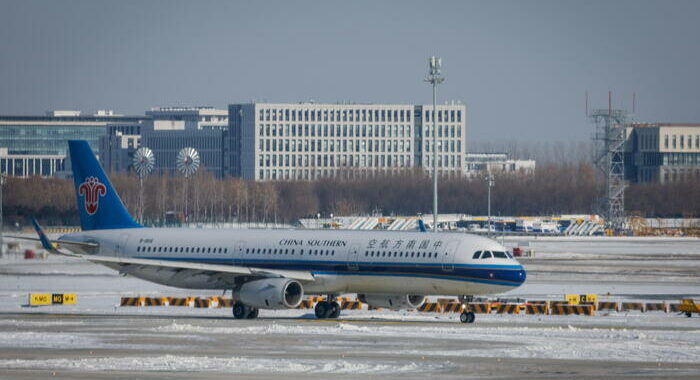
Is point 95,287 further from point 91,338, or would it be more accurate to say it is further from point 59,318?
point 91,338

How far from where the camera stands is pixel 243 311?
56375 millimetres

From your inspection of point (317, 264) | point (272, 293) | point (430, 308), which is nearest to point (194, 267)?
point (272, 293)

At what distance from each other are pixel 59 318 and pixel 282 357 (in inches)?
666

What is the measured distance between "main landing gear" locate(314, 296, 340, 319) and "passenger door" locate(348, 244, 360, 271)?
6.01 feet

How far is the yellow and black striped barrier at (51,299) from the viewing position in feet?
200

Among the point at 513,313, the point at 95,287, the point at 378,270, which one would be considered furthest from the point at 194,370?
the point at 95,287

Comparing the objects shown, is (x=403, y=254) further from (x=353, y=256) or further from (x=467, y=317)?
(x=467, y=317)

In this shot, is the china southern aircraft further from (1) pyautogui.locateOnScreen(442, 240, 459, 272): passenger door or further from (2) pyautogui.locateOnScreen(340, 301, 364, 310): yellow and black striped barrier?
(2) pyautogui.locateOnScreen(340, 301, 364, 310): yellow and black striped barrier

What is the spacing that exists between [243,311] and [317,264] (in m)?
3.54

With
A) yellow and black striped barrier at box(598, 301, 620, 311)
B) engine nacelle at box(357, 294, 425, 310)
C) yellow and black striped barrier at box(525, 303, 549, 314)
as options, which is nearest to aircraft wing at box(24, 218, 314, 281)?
engine nacelle at box(357, 294, 425, 310)

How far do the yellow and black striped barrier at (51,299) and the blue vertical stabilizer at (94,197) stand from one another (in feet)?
11.0

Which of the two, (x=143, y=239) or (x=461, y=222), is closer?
(x=143, y=239)

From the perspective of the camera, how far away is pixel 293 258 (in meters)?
56.8

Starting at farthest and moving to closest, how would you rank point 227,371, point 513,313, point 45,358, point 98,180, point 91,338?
point 98,180
point 513,313
point 91,338
point 45,358
point 227,371
